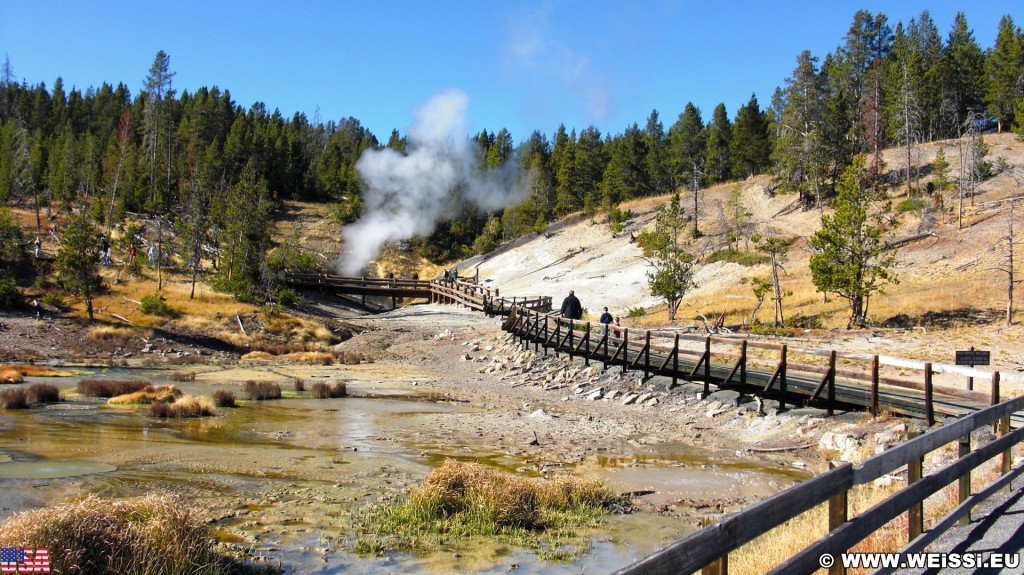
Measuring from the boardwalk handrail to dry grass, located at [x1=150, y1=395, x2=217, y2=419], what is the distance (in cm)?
1643

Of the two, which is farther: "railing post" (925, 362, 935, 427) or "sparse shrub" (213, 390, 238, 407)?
"sparse shrub" (213, 390, 238, 407)

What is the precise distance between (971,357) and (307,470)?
1370 centimetres

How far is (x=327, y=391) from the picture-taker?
896 inches

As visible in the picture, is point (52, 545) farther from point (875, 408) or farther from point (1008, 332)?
point (1008, 332)

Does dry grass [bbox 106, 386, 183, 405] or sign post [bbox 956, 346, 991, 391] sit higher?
sign post [bbox 956, 346, 991, 391]

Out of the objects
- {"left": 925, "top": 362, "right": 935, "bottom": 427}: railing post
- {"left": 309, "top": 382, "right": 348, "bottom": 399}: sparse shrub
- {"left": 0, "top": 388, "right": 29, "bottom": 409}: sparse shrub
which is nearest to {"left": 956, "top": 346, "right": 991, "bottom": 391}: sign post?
{"left": 925, "top": 362, "right": 935, "bottom": 427}: railing post

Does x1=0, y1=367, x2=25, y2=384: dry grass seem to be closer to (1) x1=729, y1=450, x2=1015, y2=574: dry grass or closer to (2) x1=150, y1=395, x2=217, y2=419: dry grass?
(2) x1=150, y1=395, x2=217, y2=419: dry grass

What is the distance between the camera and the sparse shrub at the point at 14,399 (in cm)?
1750

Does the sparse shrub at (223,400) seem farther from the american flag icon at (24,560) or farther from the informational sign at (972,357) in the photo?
the informational sign at (972,357)

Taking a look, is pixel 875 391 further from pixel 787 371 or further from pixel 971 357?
pixel 787 371

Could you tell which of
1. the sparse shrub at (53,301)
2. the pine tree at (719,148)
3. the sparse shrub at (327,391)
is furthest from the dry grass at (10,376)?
the pine tree at (719,148)

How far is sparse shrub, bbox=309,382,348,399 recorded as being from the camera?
22516 mm

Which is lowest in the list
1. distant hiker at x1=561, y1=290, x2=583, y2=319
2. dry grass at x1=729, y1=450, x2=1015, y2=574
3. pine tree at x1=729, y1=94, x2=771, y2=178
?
dry grass at x1=729, y1=450, x2=1015, y2=574

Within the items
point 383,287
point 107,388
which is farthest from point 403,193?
point 107,388
